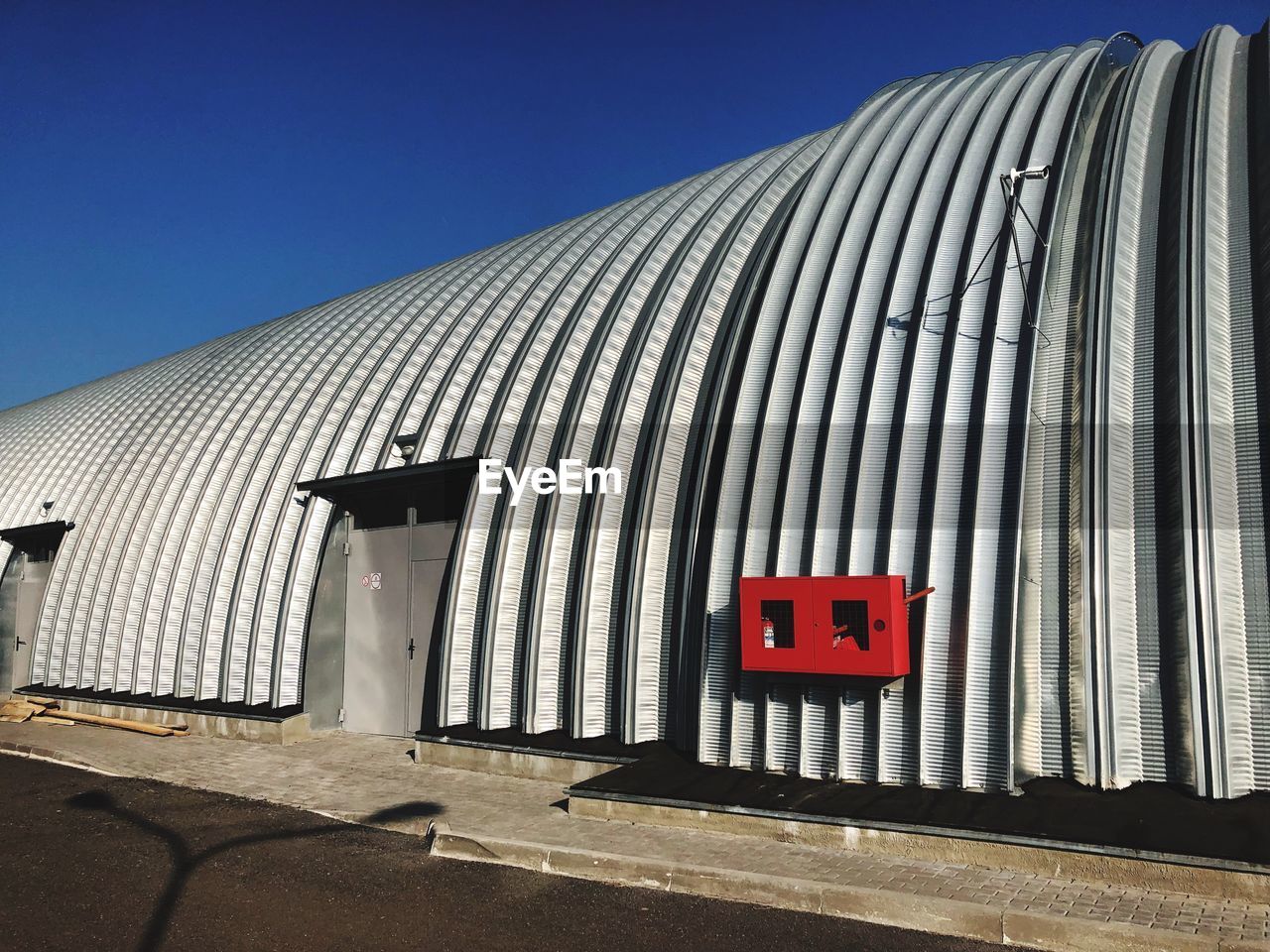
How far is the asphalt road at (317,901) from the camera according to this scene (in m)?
6.57

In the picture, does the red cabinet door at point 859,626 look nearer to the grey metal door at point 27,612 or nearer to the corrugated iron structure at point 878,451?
the corrugated iron structure at point 878,451

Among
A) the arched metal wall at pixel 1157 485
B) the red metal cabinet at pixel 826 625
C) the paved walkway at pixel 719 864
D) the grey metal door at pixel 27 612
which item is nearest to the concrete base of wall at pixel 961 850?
the paved walkway at pixel 719 864

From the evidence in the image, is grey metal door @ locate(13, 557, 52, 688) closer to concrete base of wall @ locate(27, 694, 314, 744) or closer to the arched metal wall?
concrete base of wall @ locate(27, 694, 314, 744)

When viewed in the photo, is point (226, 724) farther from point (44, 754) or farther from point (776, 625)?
point (776, 625)

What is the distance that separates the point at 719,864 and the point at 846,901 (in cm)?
115

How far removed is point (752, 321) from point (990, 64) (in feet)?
23.4

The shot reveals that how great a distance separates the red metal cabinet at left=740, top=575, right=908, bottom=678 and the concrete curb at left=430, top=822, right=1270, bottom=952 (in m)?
2.47

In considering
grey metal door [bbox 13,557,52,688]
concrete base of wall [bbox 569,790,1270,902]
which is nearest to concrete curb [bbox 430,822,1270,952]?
concrete base of wall [bbox 569,790,1270,902]

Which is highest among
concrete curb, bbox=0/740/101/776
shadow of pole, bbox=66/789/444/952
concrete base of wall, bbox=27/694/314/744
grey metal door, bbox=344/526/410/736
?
grey metal door, bbox=344/526/410/736

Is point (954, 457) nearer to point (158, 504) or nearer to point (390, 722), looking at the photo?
point (390, 722)

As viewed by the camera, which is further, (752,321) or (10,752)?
(10,752)

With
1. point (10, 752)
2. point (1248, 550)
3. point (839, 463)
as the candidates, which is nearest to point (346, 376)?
point (10, 752)

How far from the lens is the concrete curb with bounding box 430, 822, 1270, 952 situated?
5941mm

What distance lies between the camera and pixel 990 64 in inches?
615
